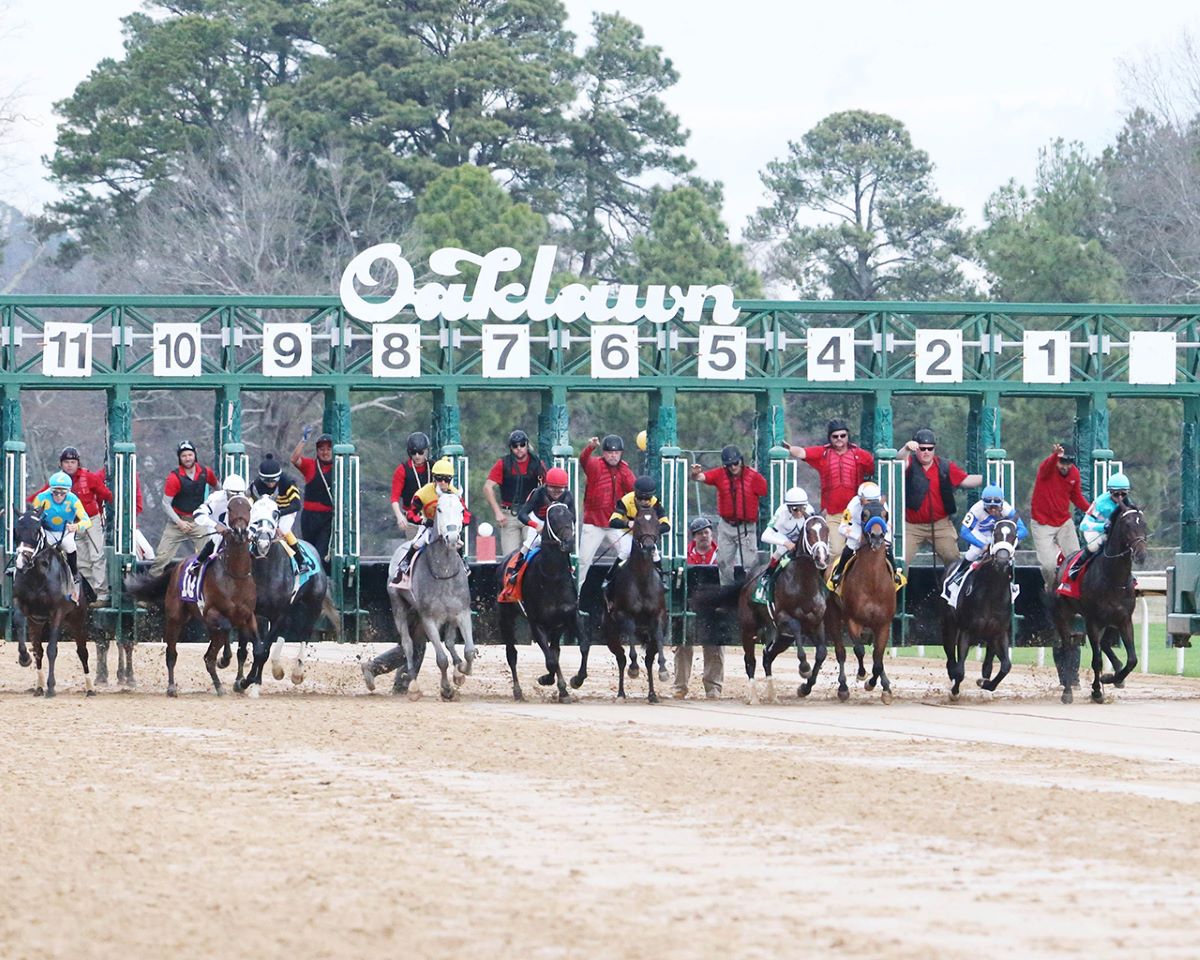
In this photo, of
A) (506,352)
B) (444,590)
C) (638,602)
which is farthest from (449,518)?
(506,352)

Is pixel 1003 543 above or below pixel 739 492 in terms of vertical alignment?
below

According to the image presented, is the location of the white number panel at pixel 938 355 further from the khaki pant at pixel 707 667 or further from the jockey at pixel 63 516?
the jockey at pixel 63 516

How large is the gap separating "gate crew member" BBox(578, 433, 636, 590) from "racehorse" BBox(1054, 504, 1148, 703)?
12.7ft

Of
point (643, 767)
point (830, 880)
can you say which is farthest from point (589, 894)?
point (643, 767)

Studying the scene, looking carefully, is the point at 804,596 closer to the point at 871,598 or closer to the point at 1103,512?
the point at 871,598

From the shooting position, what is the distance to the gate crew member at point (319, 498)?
22.6 m

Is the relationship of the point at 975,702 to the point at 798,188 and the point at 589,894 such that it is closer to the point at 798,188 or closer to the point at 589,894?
the point at 589,894

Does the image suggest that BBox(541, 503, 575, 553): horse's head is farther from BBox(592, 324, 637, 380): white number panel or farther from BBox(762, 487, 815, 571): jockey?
BBox(592, 324, 637, 380): white number panel

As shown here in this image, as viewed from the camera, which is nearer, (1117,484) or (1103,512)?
(1117,484)

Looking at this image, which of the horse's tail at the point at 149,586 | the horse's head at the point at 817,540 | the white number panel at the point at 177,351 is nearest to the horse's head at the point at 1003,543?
the horse's head at the point at 817,540

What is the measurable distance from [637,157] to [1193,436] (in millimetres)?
31711

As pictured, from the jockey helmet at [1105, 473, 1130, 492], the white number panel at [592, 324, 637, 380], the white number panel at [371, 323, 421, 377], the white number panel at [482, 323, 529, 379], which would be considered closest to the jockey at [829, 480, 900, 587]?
the jockey helmet at [1105, 473, 1130, 492]

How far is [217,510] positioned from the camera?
21.0m

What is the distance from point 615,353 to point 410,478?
112 inches
